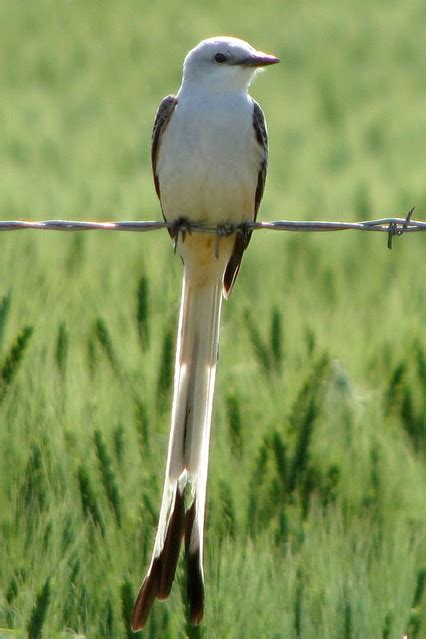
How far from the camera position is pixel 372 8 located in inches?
776

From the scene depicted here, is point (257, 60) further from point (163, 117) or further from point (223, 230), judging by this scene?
point (223, 230)

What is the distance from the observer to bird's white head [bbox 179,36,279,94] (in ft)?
16.4

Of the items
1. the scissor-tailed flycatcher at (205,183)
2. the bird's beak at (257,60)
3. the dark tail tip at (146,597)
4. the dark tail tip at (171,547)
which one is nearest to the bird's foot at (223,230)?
the scissor-tailed flycatcher at (205,183)

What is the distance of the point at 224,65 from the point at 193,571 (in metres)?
2.04

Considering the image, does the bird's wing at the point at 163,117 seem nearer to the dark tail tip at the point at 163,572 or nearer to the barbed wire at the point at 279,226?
the barbed wire at the point at 279,226

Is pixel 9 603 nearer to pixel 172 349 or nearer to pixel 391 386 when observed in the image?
pixel 172 349

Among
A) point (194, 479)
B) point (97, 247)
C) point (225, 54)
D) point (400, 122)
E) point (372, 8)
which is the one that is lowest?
point (194, 479)

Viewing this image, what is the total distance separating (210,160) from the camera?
4801 millimetres

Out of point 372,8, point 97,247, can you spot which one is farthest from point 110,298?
point 372,8

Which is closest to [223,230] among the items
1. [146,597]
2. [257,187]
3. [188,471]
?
[257,187]

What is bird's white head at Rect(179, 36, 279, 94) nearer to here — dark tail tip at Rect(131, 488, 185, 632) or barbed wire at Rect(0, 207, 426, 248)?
barbed wire at Rect(0, 207, 426, 248)

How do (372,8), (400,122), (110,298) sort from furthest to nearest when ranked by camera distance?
(372,8) → (400,122) → (110,298)

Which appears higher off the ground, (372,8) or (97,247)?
(372,8)

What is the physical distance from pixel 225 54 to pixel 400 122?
9013mm
